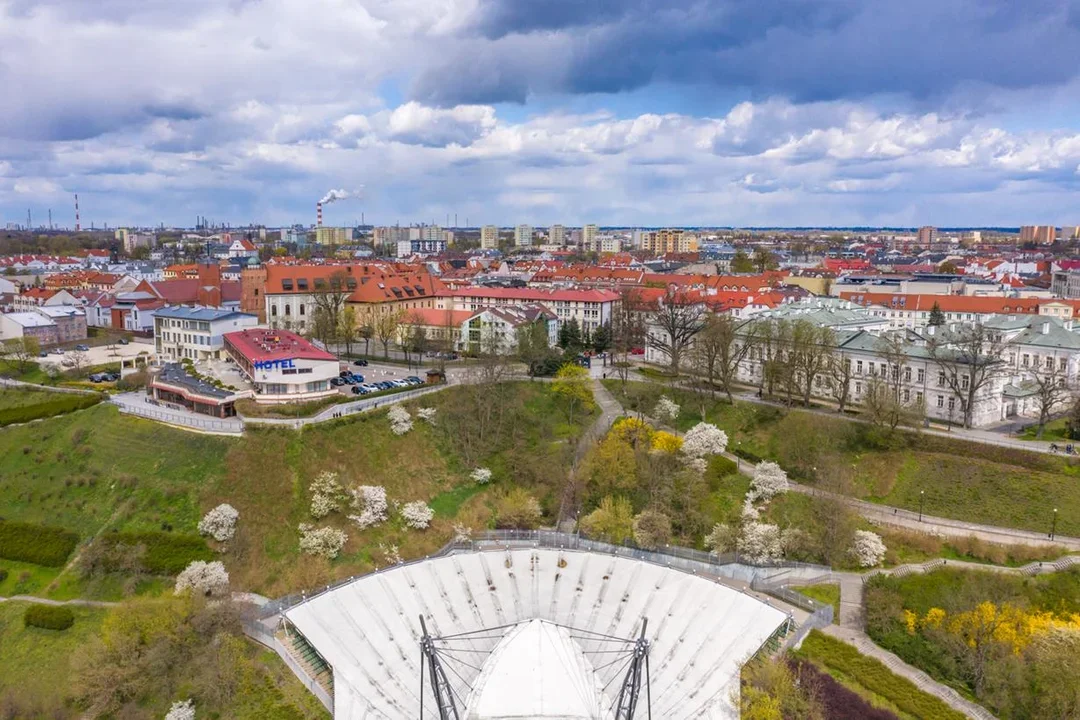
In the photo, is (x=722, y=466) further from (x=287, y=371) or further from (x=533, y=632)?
(x=287, y=371)

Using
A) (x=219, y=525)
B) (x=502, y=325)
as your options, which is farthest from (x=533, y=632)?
(x=502, y=325)

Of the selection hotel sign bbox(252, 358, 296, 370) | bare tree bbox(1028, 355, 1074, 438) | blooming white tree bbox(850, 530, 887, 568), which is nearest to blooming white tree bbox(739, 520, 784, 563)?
blooming white tree bbox(850, 530, 887, 568)

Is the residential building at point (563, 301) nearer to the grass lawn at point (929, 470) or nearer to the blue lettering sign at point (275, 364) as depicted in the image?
the grass lawn at point (929, 470)

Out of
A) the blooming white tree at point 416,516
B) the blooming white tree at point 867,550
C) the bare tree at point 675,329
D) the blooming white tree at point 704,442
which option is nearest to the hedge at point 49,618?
the blooming white tree at point 416,516

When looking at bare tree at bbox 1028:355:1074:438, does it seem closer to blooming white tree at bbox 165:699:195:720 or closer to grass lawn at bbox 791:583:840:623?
grass lawn at bbox 791:583:840:623

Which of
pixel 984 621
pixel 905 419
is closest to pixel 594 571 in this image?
pixel 984 621

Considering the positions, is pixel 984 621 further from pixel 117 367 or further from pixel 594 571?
pixel 117 367

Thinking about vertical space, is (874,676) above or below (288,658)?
below
